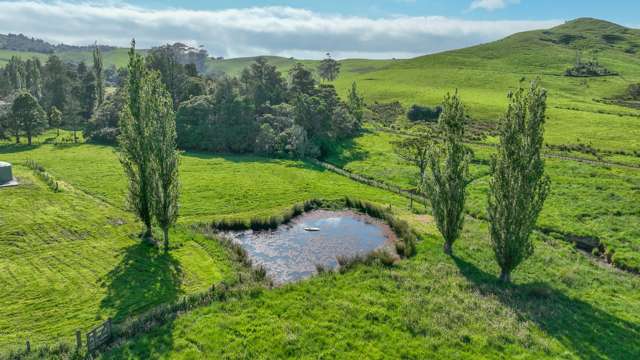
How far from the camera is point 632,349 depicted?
90.1ft

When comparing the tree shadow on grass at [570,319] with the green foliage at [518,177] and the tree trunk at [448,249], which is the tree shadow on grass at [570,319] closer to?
the green foliage at [518,177]

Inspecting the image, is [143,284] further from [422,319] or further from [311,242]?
[422,319]

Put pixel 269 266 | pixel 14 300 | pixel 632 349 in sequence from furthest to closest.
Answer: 1. pixel 269 266
2. pixel 14 300
3. pixel 632 349

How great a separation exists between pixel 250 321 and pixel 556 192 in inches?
2055

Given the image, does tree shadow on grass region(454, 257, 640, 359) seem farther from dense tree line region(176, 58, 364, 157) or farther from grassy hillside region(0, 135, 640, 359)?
dense tree line region(176, 58, 364, 157)

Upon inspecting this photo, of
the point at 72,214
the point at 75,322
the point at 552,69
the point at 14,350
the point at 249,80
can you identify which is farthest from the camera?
the point at 552,69

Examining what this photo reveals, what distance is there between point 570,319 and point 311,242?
2566 centimetres

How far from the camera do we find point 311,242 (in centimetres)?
4719

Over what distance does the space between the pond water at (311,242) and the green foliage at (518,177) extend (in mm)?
14291

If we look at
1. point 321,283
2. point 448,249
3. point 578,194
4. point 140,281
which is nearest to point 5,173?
point 140,281

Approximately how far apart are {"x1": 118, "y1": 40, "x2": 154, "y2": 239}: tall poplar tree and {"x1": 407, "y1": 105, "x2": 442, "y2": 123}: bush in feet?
317

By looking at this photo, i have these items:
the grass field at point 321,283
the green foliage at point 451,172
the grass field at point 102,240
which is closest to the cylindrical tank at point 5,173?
the grass field at point 102,240

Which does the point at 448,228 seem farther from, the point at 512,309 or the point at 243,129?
the point at 243,129

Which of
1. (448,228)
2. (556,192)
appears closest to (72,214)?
(448,228)
